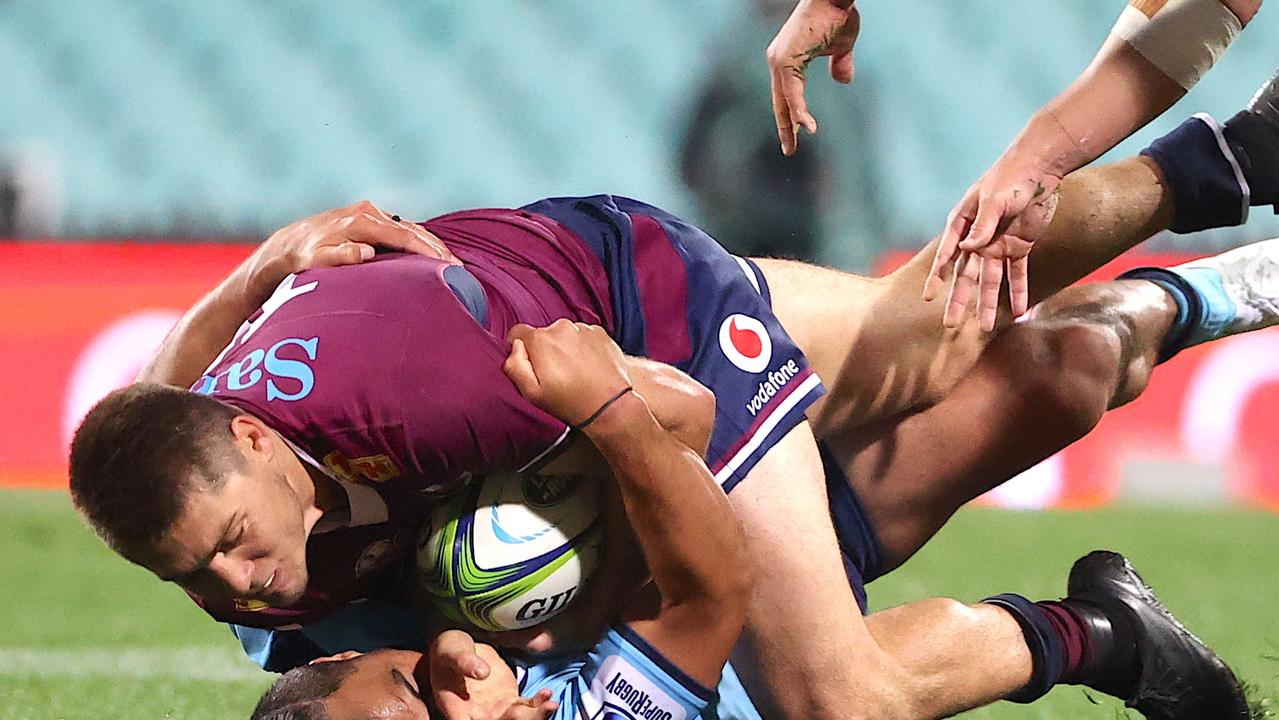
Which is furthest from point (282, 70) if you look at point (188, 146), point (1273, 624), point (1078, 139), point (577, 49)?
point (1078, 139)

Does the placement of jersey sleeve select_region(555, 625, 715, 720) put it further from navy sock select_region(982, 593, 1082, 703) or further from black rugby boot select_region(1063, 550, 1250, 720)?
black rugby boot select_region(1063, 550, 1250, 720)

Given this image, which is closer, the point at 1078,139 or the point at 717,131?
the point at 1078,139

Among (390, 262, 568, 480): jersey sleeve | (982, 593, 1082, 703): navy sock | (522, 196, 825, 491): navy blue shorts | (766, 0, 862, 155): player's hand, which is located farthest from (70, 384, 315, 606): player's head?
(982, 593, 1082, 703): navy sock

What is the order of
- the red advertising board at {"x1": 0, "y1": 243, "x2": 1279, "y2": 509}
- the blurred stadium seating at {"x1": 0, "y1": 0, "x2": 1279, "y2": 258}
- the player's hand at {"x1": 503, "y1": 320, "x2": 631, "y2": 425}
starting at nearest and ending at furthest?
the player's hand at {"x1": 503, "y1": 320, "x2": 631, "y2": 425} → the red advertising board at {"x1": 0, "y1": 243, "x2": 1279, "y2": 509} → the blurred stadium seating at {"x1": 0, "y1": 0, "x2": 1279, "y2": 258}

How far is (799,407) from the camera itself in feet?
8.27

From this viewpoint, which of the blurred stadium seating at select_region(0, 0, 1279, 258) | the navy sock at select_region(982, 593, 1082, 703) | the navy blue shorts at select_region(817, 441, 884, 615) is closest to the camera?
the navy sock at select_region(982, 593, 1082, 703)

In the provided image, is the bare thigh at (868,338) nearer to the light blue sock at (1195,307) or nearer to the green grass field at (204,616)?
the light blue sock at (1195,307)

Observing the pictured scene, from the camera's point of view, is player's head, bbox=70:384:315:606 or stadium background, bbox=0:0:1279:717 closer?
player's head, bbox=70:384:315:606

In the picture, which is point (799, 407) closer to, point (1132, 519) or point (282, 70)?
point (1132, 519)

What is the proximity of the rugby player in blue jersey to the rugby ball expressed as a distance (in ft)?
0.22

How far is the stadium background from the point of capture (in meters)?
5.91

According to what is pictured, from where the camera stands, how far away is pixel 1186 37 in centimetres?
244

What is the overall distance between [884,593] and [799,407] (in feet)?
6.04

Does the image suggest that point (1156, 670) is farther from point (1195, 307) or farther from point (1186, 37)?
point (1186, 37)
